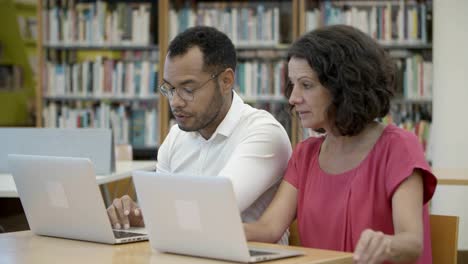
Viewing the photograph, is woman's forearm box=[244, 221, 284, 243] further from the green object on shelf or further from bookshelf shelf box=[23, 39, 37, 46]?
bookshelf shelf box=[23, 39, 37, 46]

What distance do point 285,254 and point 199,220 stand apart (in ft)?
0.67

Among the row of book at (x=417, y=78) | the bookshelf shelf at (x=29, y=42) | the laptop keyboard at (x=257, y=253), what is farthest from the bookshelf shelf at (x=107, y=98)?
the laptop keyboard at (x=257, y=253)

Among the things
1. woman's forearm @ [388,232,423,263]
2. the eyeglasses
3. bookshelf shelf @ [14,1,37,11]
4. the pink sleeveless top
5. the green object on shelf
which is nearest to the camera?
woman's forearm @ [388,232,423,263]

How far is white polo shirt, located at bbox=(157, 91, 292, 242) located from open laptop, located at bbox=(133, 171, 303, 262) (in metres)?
0.42

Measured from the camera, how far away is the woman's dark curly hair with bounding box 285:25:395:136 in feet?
7.79

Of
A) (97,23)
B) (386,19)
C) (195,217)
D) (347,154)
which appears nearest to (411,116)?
(386,19)

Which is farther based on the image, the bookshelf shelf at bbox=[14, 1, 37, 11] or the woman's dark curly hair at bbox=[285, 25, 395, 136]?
the bookshelf shelf at bbox=[14, 1, 37, 11]

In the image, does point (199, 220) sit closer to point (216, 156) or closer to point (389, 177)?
point (389, 177)

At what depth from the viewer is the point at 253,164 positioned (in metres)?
2.69

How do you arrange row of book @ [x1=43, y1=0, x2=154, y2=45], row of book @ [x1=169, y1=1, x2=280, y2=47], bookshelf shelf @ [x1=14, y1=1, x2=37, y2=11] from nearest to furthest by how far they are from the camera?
1. row of book @ [x1=169, y1=1, x2=280, y2=47]
2. row of book @ [x1=43, y1=0, x2=154, y2=45]
3. bookshelf shelf @ [x1=14, y1=1, x2=37, y2=11]

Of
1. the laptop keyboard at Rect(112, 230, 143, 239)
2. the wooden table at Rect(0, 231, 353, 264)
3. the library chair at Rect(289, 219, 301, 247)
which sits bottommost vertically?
the library chair at Rect(289, 219, 301, 247)

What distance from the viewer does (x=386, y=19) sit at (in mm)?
6703

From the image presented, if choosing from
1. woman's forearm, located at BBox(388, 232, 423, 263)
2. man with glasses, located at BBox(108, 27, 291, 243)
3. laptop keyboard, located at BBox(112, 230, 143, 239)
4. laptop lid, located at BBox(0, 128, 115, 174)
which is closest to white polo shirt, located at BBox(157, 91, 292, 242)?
man with glasses, located at BBox(108, 27, 291, 243)

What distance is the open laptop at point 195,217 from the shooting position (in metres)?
2.00
